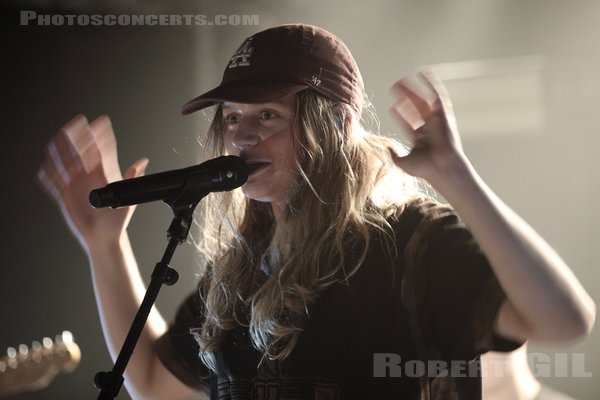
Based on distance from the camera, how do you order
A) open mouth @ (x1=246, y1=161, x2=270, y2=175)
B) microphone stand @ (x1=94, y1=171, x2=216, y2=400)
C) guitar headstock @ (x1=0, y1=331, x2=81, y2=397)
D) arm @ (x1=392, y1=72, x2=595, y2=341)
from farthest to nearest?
1. guitar headstock @ (x1=0, y1=331, x2=81, y2=397)
2. open mouth @ (x1=246, y1=161, x2=270, y2=175)
3. microphone stand @ (x1=94, y1=171, x2=216, y2=400)
4. arm @ (x1=392, y1=72, x2=595, y2=341)

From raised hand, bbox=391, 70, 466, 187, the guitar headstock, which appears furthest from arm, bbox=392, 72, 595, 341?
the guitar headstock

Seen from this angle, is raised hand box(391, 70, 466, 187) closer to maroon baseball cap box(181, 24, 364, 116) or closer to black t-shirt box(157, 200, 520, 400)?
black t-shirt box(157, 200, 520, 400)

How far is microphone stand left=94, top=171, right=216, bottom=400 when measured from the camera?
115 centimetres

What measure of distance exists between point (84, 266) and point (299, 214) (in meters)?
0.97

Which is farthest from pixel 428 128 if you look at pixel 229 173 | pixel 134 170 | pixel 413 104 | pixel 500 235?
pixel 134 170

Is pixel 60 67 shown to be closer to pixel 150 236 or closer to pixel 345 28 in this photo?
pixel 150 236

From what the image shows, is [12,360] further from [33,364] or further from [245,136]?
[245,136]

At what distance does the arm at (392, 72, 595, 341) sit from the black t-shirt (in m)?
0.10

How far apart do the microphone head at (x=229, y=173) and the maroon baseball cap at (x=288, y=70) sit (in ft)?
0.58

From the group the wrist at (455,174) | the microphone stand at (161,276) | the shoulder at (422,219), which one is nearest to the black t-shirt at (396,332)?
the shoulder at (422,219)

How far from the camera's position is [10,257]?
7.07 ft

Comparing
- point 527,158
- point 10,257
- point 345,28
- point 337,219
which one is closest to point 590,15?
point 527,158

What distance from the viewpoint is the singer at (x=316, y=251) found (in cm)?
111

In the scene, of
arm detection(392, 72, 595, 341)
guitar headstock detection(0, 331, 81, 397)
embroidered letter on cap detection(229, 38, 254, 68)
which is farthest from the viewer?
guitar headstock detection(0, 331, 81, 397)
